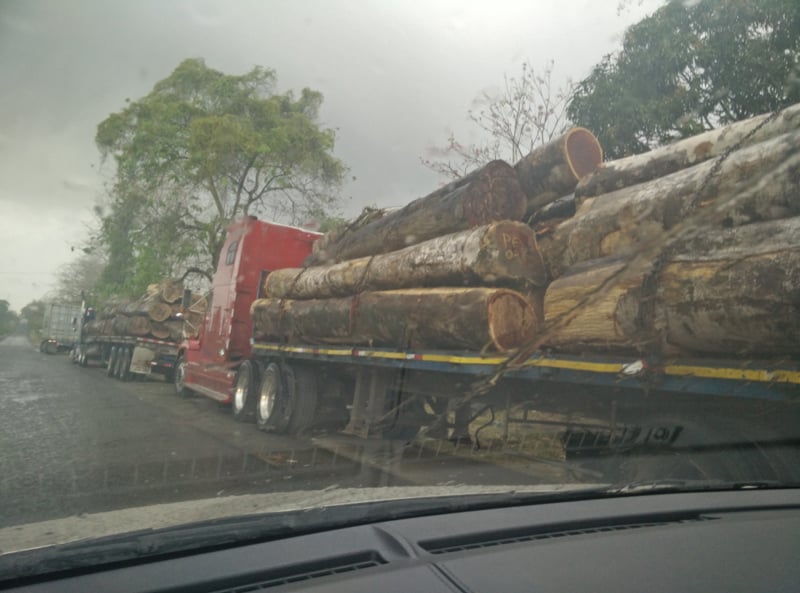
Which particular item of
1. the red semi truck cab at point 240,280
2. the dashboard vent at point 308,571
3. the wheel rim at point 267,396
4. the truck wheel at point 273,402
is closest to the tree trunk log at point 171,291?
the red semi truck cab at point 240,280

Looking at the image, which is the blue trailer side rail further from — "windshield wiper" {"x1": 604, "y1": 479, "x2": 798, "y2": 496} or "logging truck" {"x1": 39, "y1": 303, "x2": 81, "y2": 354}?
"logging truck" {"x1": 39, "y1": 303, "x2": 81, "y2": 354}

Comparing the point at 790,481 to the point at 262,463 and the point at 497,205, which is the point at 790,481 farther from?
the point at 262,463

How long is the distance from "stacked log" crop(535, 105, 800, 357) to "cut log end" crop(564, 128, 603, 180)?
3.27 ft

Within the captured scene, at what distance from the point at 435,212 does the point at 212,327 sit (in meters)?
8.01

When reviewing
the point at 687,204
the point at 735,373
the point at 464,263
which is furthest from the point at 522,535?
the point at 464,263

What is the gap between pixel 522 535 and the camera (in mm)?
2686

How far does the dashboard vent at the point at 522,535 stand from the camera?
2.48 metres

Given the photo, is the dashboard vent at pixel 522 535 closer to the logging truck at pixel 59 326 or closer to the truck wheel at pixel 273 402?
the truck wheel at pixel 273 402

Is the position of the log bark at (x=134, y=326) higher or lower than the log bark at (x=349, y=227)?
lower

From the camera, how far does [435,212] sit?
7.26 metres

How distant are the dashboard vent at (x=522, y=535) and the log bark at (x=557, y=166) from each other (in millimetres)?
4367

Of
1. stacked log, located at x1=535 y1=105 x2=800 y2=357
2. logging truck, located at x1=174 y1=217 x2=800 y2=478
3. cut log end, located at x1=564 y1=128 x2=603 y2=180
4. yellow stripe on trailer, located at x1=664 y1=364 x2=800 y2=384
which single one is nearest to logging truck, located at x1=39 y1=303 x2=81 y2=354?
logging truck, located at x1=174 y1=217 x2=800 y2=478

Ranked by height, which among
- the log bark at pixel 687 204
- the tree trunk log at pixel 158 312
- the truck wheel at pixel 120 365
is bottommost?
the truck wheel at pixel 120 365

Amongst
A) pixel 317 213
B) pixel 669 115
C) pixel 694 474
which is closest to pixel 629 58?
pixel 669 115
